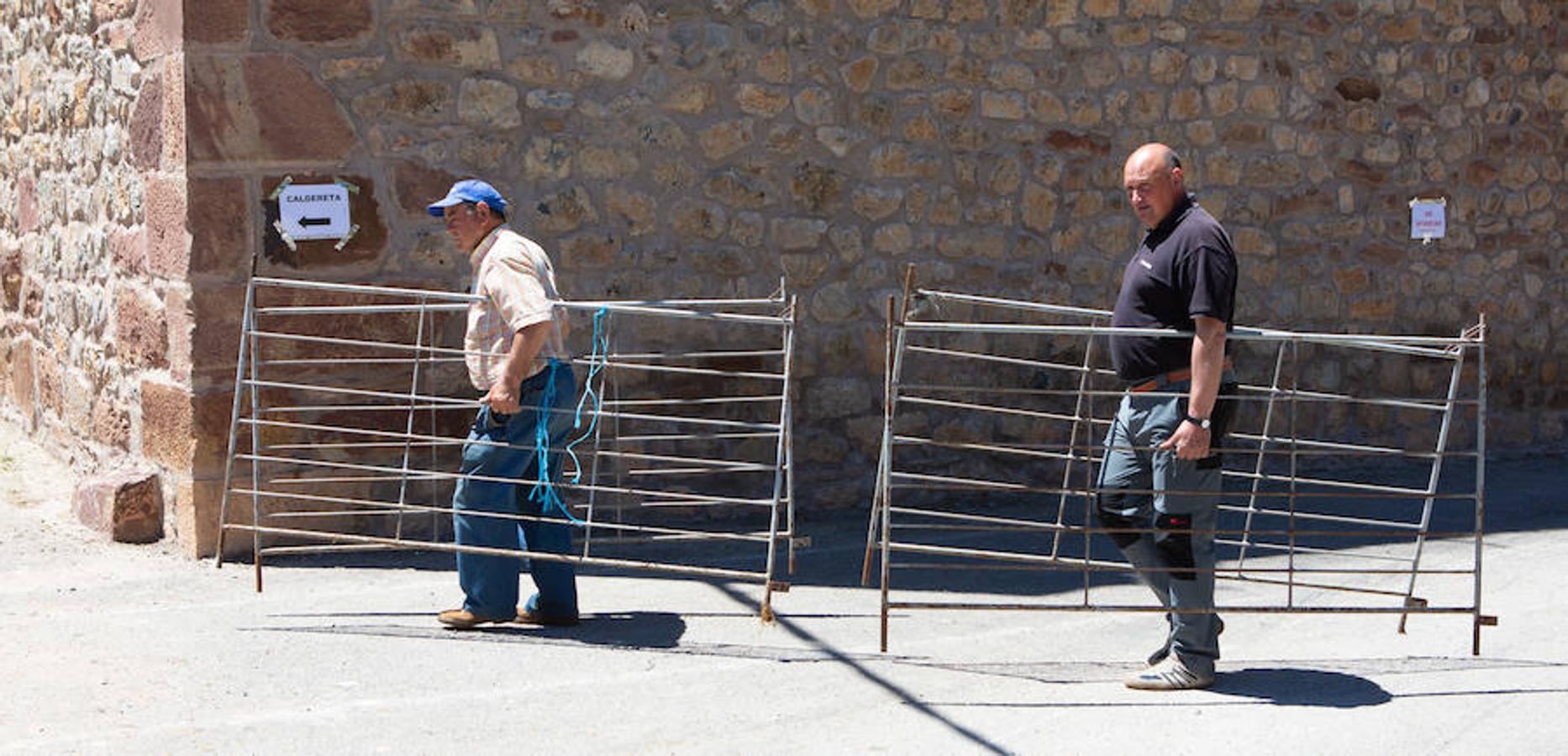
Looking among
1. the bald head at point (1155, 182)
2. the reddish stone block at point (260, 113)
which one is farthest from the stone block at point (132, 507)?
the bald head at point (1155, 182)

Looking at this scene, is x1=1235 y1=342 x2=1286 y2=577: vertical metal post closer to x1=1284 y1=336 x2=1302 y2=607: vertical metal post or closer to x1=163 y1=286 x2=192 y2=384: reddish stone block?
x1=1284 y1=336 x2=1302 y2=607: vertical metal post

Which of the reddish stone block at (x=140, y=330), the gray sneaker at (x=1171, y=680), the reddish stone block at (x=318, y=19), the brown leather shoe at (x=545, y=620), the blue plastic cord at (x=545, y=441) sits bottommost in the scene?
the brown leather shoe at (x=545, y=620)

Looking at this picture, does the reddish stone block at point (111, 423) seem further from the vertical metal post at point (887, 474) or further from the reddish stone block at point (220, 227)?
the vertical metal post at point (887, 474)

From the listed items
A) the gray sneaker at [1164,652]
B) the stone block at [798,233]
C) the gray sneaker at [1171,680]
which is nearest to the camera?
the gray sneaker at [1171,680]

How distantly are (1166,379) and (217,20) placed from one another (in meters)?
4.09

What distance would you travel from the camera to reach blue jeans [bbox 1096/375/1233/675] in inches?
217

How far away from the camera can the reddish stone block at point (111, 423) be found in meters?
7.99

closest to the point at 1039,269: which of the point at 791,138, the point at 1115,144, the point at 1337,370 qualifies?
the point at 1115,144

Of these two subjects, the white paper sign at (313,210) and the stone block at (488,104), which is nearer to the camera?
the white paper sign at (313,210)

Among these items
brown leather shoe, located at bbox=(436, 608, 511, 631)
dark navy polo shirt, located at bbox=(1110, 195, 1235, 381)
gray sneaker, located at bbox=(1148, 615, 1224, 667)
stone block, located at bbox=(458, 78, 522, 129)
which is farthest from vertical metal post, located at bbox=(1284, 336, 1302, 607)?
stone block, located at bbox=(458, 78, 522, 129)

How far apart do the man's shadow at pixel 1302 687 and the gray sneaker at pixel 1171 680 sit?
0.19ft

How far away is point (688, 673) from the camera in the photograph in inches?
225

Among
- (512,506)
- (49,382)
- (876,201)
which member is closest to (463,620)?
(512,506)

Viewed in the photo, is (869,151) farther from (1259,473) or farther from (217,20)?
(217,20)
